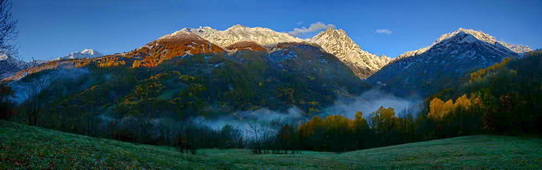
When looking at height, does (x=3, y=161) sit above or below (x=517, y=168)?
above

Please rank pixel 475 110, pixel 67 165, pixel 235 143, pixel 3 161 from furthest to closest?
1. pixel 235 143
2. pixel 475 110
3. pixel 67 165
4. pixel 3 161

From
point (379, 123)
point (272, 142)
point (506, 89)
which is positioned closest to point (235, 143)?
point (272, 142)

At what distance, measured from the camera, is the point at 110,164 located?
22.2m

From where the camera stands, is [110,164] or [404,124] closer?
[110,164]

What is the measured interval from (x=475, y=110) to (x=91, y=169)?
13730cm

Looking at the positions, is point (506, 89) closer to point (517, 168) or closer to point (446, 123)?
point (446, 123)

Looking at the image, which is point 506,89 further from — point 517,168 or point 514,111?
→ point 517,168

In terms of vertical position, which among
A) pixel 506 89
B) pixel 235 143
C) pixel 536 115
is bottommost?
pixel 235 143

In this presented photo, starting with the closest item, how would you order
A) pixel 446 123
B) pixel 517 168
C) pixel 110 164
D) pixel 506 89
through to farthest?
pixel 110 164 → pixel 517 168 → pixel 506 89 → pixel 446 123

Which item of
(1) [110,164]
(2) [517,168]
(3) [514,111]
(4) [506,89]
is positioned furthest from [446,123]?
(1) [110,164]

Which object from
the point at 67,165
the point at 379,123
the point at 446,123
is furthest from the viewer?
the point at 379,123

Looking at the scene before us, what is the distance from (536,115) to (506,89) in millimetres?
20817

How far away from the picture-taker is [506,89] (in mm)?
111000

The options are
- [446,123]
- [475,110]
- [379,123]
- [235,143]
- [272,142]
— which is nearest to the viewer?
[475,110]
